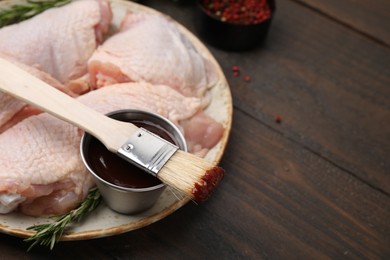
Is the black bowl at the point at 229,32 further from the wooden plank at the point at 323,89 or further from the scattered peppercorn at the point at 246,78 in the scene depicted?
the scattered peppercorn at the point at 246,78

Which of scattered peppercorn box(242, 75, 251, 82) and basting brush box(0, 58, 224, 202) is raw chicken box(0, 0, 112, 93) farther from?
scattered peppercorn box(242, 75, 251, 82)

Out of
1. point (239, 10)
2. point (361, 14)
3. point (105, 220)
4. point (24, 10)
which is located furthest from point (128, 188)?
point (361, 14)

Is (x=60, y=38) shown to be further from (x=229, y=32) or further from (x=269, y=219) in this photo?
(x=269, y=219)

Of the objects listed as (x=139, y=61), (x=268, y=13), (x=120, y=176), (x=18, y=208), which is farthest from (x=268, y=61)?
(x=18, y=208)

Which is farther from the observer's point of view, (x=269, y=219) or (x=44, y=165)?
(x=269, y=219)

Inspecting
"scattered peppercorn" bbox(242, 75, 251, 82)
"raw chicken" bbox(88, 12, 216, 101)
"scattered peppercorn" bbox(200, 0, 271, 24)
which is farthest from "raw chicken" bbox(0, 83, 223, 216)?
"scattered peppercorn" bbox(200, 0, 271, 24)

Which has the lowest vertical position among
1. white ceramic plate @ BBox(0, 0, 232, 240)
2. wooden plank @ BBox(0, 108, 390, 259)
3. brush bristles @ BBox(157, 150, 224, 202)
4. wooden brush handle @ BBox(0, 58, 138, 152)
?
wooden plank @ BBox(0, 108, 390, 259)
